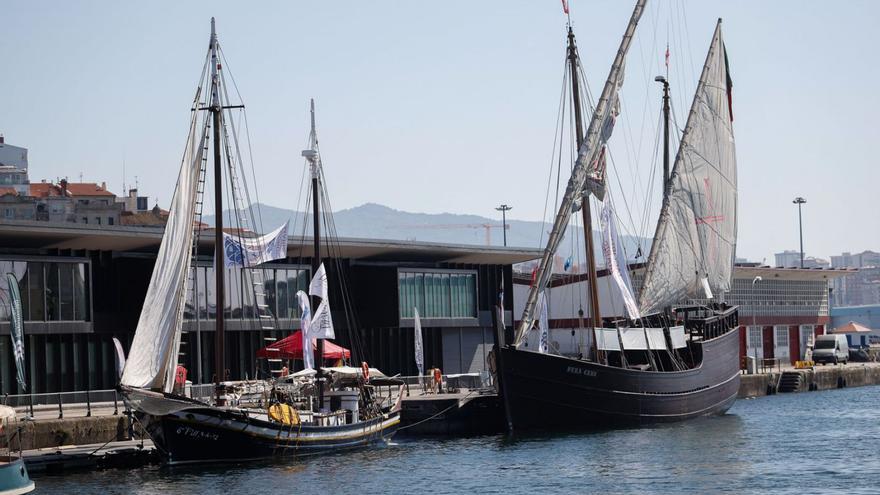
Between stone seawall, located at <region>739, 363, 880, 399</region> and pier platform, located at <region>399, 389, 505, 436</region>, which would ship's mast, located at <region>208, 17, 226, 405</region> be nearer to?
pier platform, located at <region>399, 389, 505, 436</region>

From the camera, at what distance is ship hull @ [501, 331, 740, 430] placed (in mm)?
57812

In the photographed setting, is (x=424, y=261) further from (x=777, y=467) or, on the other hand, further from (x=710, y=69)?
(x=777, y=467)

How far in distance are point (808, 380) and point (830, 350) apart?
56.4 ft

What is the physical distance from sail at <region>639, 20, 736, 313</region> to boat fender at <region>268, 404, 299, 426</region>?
24.8 m

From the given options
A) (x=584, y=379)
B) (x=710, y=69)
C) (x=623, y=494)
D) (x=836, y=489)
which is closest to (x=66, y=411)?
(x=584, y=379)

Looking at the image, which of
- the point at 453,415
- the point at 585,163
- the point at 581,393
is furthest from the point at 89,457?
the point at 585,163

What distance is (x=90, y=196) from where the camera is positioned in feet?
529

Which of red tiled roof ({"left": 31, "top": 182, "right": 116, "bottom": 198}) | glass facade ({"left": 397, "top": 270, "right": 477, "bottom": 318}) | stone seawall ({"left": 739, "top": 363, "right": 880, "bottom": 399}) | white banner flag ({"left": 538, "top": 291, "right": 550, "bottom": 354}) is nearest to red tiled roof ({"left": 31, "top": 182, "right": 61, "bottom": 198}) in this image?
red tiled roof ({"left": 31, "top": 182, "right": 116, "bottom": 198})

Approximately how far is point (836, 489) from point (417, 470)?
46.2 feet

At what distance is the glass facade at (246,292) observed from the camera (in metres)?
71.1

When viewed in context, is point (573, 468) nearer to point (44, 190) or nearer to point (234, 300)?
point (234, 300)

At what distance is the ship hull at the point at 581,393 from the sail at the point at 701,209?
8.51 m

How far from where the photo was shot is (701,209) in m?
74.4

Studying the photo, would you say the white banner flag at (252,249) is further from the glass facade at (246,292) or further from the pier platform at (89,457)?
the glass facade at (246,292)
